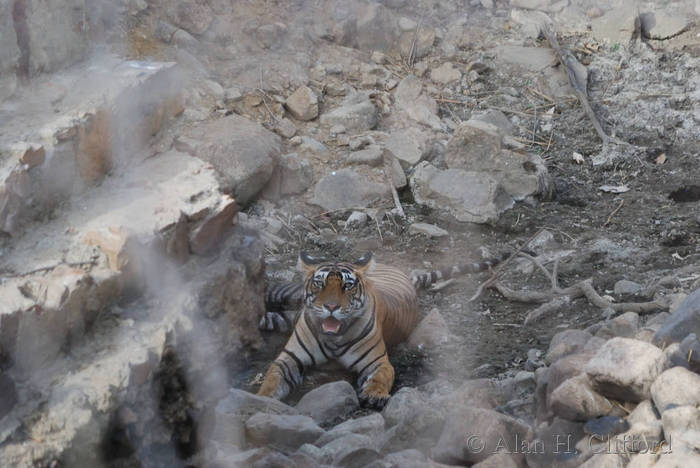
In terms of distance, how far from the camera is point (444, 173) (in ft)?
24.5

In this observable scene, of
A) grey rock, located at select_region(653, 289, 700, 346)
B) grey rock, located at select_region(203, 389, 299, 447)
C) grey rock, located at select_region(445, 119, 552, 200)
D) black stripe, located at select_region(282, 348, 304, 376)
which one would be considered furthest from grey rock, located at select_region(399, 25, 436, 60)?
grey rock, located at select_region(653, 289, 700, 346)

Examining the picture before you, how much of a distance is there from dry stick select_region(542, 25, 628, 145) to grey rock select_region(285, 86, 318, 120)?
2.44m

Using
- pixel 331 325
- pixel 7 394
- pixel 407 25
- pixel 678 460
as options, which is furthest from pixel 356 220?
pixel 7 394

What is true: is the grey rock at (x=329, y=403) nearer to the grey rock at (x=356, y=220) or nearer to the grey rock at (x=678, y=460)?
the grey rock at (x=678, y=460)

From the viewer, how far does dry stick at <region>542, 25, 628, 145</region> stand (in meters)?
8.13

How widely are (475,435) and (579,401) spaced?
1.42ft

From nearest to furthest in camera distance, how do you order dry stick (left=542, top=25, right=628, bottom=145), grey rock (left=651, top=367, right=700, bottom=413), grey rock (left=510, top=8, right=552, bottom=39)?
grey rock (left=651, top=367, right=700, bottom=413)
dry stick (left=542, top=25, right=628, bottom=145)
grey rock (left=510, top=8, right=552, bottom=39)

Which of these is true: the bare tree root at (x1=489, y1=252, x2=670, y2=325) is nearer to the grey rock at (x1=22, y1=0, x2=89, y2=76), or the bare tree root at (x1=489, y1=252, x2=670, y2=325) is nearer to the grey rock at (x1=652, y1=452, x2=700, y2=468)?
the grey rock at (x1=652, y1=452, x2=700, y2=468)

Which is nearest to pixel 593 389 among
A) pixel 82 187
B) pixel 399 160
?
pixel 82 187

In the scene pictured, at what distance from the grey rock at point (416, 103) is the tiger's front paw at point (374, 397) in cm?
348

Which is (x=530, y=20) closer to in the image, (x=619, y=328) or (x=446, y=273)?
(x=446, y=273)

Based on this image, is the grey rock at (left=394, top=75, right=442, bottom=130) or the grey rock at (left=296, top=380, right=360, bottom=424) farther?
the grey rock at (left=394, top=75, right=442, bottom=130)

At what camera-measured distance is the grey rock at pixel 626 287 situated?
5723 millimetres

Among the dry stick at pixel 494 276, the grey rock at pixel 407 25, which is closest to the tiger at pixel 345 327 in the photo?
the dry stick at pixel 494 276
